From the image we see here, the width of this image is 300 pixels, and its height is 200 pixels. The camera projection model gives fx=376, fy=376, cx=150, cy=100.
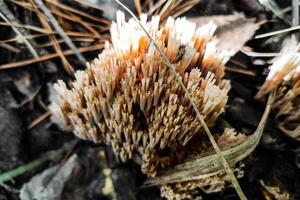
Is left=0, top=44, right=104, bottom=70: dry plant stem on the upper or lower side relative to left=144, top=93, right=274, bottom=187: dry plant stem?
upper

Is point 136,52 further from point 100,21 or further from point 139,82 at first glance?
point 100,21

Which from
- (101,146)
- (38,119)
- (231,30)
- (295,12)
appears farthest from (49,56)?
(295,12)

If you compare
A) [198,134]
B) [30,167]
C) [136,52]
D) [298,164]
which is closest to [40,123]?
[30,167]

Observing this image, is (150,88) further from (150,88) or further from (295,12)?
(295,12)

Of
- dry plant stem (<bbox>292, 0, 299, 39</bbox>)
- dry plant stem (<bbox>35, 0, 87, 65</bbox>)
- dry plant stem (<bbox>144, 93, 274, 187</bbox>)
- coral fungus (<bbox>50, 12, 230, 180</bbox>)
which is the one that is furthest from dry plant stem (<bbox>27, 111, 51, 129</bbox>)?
dry plant stem (<bbox>292, 0, 299, 39</bbox>)

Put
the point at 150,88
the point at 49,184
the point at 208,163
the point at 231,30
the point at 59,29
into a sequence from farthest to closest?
the point at 231,30 < the point at 59,29 < the point at 49,184 < the point at 208,163 < the point at 150,88

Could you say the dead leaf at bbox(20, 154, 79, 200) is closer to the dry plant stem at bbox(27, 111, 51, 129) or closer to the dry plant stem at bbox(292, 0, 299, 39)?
the dry plant stem at bbox(27, 111, 51, 129)

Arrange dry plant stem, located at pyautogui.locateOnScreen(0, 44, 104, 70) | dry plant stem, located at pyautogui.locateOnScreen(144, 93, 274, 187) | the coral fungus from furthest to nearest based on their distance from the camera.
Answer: dry plant stem, located at pyautogui.locateOnScreen(0, 44, 104, 70) → dry plant stem, located at pyautogui.locateOnScreen(144, 93, 274, 187) → the coral fungus

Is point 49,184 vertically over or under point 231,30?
under

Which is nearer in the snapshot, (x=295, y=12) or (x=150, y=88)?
(x=150, y=88)
